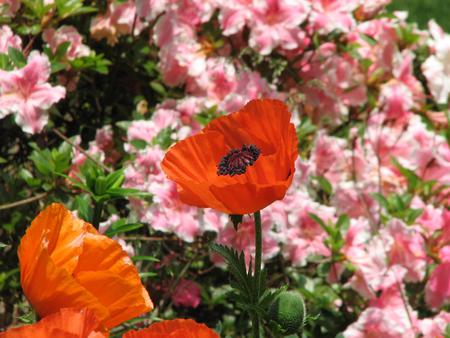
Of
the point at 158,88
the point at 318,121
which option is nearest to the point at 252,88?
the point at 158,88

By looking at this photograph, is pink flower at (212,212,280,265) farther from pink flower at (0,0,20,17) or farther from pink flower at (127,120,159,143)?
pink flower at (0,0,20,17)

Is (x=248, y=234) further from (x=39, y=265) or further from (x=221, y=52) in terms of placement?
(x=39, y=265)

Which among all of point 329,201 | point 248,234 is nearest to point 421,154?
point 329,201

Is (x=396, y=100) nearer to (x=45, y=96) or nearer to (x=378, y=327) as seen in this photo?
(x=378, y=327)

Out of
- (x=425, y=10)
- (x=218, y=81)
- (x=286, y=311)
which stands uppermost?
(x=286, y=311)

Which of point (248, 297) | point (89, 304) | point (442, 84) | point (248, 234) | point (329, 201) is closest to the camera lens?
point (89, 304)

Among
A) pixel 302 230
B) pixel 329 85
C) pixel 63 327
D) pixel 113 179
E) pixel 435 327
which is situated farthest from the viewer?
pixel 329 85
